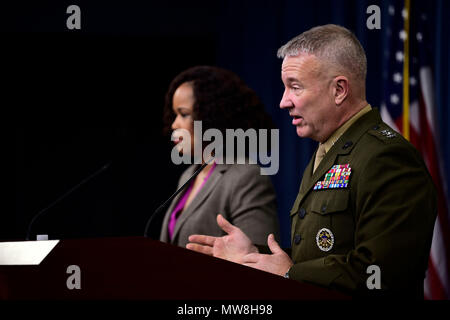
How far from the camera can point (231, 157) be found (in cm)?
248

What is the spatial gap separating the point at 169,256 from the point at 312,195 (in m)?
0.40

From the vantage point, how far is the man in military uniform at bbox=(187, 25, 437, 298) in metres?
1.14

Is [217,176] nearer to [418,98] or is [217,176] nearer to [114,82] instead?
[418,98]

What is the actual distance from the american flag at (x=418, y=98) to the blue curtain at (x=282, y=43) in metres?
0.04

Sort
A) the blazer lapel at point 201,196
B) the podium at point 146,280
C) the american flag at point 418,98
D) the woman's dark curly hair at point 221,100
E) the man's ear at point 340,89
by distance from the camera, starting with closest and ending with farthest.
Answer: the podium at point 146,280
the man's ear at point 340,89
the american flag at point 418,98
the blazer lapel at point 201,196
the woman's dark curly hair at point 221,100

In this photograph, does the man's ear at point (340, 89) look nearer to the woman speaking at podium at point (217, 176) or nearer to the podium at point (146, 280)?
Answer: the podium at point (146, 280)

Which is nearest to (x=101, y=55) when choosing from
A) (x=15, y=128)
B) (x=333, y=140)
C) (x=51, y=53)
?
(x=51, y=53)

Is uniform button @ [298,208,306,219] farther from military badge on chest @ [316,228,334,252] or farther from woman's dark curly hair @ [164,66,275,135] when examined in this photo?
woman's dark curly hair @ [164,66,275,135]

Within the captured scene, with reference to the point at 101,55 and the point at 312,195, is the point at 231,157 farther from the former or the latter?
the point at 101,55

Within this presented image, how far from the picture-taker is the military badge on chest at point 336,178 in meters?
1.30

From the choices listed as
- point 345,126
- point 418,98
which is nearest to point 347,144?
point 345,126

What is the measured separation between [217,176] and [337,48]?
1151 millimetres

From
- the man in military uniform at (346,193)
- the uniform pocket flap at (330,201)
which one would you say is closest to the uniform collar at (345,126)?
the man in military uniform at (346,193)

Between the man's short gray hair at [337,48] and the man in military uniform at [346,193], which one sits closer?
the man in military uniform at [346,193]
